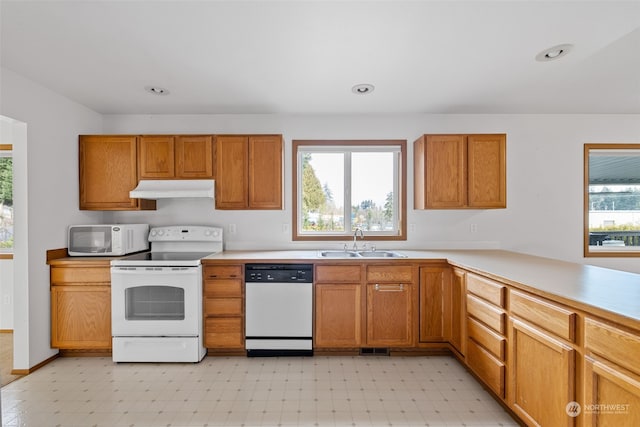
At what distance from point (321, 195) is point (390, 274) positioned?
4.04 ft

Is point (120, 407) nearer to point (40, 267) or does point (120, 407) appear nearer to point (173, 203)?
point (40, 267)

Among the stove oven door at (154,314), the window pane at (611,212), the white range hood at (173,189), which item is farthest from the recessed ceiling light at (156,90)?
the window pane at (611,212)

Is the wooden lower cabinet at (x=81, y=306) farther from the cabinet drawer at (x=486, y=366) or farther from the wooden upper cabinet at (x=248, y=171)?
the cabinet drawer at (x=486, y=366)

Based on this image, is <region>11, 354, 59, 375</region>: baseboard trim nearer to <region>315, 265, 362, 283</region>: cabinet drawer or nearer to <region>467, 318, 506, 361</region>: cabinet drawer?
<region>315, 265, 362, 283</region>: cabinet drawer

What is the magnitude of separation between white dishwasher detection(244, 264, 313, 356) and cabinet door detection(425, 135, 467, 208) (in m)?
1.58

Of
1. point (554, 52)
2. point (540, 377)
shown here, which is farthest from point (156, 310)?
point (554, 52)

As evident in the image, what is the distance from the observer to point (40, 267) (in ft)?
8.67

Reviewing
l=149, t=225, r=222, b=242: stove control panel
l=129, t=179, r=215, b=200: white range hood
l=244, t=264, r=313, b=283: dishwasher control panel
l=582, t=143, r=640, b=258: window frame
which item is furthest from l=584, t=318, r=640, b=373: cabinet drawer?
l=149, t=225, r=222, b=242: stove control panel

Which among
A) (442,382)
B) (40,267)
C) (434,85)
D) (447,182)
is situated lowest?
(442,382)

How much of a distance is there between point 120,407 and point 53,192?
196 centimetres

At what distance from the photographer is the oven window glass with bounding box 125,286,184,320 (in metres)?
2.71

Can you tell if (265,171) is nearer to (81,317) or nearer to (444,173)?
(444,173)

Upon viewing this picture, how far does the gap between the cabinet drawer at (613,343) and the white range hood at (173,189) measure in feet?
9.43

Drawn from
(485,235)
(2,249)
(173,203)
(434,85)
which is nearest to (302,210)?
(173,203)
